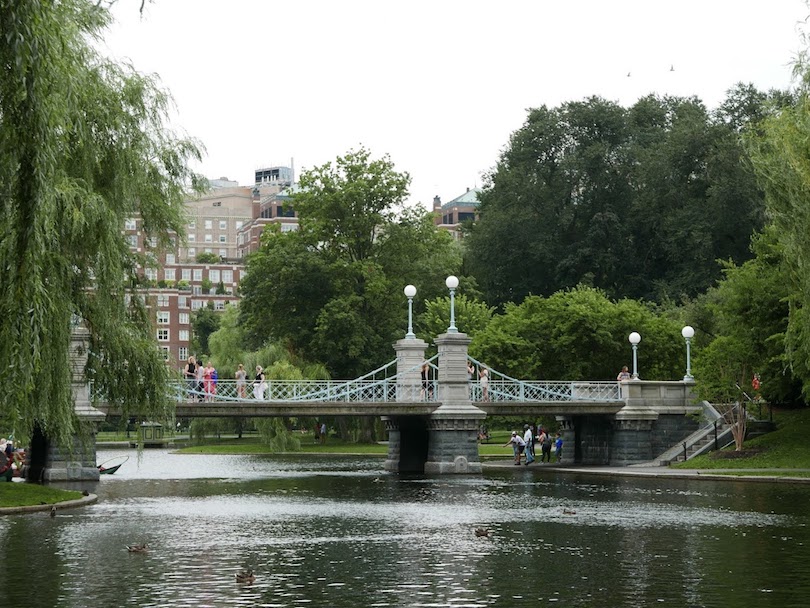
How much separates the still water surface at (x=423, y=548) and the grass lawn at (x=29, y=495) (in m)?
0.95

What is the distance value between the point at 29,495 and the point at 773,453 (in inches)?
957

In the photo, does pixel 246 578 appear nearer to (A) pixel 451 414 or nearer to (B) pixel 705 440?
(A) pixel 451 414

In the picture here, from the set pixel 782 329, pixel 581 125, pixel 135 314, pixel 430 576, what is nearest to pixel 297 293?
pixel 581 125

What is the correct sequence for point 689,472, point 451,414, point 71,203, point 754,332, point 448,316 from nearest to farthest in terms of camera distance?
point 71,203, point 689,472, point 754,332, point 451,414, point 448,316

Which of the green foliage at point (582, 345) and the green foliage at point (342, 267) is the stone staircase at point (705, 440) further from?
the green foliage at point (342, 267)

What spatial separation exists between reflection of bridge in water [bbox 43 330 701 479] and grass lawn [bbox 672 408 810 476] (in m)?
3.79

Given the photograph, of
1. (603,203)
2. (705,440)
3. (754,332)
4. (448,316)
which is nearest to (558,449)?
(705,440)

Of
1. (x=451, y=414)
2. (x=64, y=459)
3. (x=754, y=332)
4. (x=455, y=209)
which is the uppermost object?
(x=455, y=209)

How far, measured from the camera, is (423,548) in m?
22.8

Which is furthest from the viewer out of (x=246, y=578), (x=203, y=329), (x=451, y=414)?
(x=203, y=329)

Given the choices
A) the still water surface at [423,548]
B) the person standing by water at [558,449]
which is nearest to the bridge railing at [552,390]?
the person standing by water at [558,449]

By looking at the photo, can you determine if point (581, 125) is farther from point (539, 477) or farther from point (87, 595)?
point (87, 595)

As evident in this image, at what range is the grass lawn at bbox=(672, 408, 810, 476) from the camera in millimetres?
44688

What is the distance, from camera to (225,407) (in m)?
45.8
